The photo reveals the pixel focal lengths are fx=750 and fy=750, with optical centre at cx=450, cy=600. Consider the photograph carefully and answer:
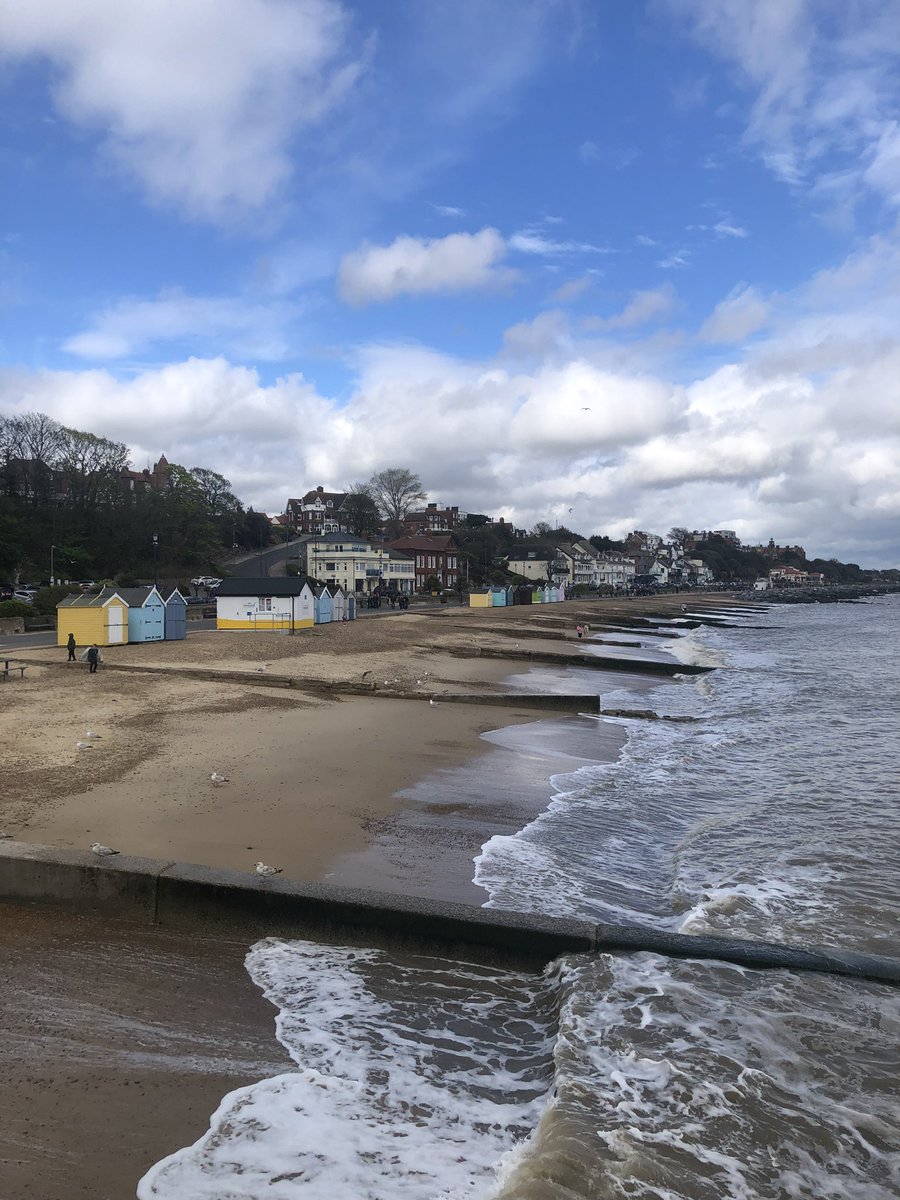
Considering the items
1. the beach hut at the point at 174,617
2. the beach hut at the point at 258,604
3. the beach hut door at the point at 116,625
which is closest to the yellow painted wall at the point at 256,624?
the beach hut at the point at 258,604

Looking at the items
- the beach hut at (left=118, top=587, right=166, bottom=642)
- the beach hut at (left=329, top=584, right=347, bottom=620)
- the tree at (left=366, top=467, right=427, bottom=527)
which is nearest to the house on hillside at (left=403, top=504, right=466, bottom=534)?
the tree at (left=366, top=467, right=427, bottom=527)

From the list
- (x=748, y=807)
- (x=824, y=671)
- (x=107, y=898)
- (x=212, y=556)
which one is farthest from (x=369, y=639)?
(x=212, y=556)

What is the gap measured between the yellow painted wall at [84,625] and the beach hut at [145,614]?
149 cm

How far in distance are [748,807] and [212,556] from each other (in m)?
83.2

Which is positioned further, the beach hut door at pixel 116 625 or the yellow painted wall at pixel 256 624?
the yellow painted wall at pixel 256 624

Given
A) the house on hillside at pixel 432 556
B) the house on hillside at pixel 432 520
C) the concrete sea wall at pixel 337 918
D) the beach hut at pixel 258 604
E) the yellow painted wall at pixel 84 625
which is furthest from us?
the house on hillside at pixel 432 520

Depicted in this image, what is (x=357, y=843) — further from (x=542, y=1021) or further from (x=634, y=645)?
(x=634, y=645)

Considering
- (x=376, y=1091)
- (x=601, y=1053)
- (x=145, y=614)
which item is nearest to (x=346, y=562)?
(x=145, y=614)

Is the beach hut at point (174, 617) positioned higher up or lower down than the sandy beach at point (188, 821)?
higher up

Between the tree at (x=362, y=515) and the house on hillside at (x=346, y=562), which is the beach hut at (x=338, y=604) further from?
the tree at (x=362, y=515)

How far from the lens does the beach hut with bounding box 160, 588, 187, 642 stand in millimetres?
30047

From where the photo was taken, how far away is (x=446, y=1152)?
4.03 m

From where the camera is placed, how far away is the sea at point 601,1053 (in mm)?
3928

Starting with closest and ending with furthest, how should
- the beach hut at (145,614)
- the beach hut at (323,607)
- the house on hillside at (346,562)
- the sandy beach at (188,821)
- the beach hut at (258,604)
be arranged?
the sandy beach at (188,821) → the beach hut at (145,614) → the beach hut at (258,604) → the beach hut at (323,607) → the house on hillside at (346,562)
